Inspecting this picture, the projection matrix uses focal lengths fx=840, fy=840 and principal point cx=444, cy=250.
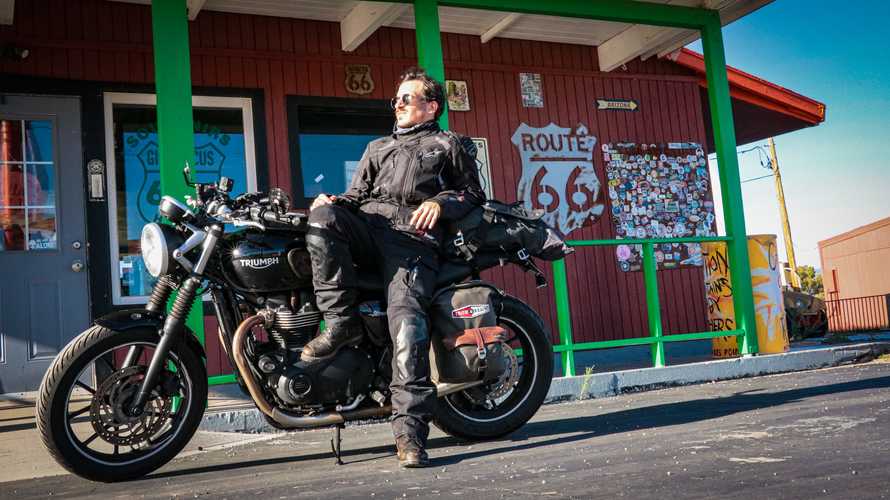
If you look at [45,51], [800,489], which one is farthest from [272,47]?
[800,489]

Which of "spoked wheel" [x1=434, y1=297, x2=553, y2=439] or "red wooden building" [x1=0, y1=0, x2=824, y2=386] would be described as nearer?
"spoked wheel" [x1=434, y1=297, x2=553, y2=439]

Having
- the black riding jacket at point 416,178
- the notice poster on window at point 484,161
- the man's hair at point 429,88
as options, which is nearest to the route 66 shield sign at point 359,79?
the notice poster on window at point 484,161

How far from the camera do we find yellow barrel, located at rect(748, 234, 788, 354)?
24.6 ft

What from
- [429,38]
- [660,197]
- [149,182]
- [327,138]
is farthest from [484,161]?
[149,182]

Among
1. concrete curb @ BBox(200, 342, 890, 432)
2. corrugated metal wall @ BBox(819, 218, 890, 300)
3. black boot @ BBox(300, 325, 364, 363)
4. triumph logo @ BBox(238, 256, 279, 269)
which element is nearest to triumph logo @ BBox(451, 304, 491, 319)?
black boot @ BBox(300, 325, 364, 363)

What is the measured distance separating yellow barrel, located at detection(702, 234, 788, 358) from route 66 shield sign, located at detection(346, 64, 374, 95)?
371 cm

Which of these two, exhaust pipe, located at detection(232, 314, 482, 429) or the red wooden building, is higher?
the red wooden building

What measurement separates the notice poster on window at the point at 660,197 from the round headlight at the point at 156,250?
6858 millimetres

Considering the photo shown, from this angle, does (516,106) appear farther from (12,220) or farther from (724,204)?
(12,220)

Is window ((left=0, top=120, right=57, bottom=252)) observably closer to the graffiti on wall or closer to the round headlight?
the round headlight

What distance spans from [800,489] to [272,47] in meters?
6.81

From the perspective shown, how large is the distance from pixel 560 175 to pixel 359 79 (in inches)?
101

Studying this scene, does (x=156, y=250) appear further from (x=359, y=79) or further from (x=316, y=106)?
(x=359, y=79)

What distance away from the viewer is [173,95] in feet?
17.8
